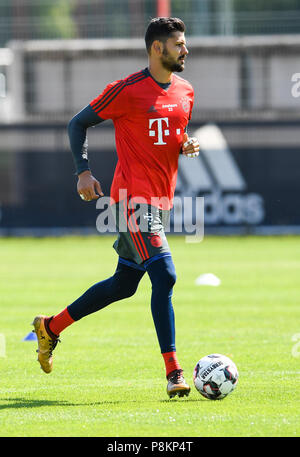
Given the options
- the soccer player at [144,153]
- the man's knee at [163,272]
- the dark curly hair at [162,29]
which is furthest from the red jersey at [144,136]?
the man's knee at [163,272]

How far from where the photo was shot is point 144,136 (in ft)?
23.4

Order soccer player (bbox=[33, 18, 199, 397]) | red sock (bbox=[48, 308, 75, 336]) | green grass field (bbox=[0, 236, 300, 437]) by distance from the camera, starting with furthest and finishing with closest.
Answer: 1. red sock (bbox=[48, 308, 75, 336])
2. soccer player (bbox=[33, 18, 199, 397])
3. green grass field (bbox=[0, 236, 300, 437])

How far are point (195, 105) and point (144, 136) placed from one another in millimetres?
27824

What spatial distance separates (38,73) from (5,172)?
9.17 m

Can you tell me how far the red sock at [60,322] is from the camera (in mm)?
7426

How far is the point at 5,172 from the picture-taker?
27484 mm

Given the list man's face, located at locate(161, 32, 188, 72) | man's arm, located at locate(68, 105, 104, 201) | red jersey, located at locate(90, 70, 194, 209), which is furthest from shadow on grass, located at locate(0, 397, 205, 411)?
man's face, located at locate(161, 32, 188, 72)

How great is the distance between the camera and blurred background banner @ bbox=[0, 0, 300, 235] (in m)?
26.5

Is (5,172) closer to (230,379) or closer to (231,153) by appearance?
(231,153)

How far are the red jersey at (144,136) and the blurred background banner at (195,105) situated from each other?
18.7m

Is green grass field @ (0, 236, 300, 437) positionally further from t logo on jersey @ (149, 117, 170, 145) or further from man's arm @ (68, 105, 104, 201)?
t logo on jersey @ (149, 117, 170, 145)

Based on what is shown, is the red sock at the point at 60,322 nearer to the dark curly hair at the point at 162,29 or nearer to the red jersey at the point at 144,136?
the red jersey at the point at 144,136
